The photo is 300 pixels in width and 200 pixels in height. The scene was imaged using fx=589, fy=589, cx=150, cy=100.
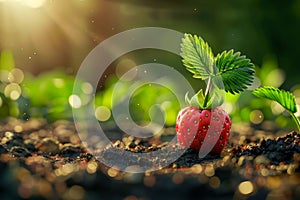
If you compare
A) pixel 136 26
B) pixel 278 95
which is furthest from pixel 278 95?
pixel 136 26

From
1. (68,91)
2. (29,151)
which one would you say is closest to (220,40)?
(68,91)

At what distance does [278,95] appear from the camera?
1.52m

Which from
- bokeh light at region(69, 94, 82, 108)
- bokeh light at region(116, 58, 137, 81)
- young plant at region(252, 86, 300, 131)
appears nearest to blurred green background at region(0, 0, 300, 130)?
bokeh light at region(116, 58, 137, 81)

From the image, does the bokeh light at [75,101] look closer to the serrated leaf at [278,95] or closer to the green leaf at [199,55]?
the green leaf at [199,55]

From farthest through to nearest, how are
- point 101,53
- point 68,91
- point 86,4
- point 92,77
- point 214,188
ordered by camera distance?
1. point 86,4
2. point 101,53
3. point 92,77
4. point 68,91
5. point 214,188

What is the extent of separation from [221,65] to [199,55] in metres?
0.06

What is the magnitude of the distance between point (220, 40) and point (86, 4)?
102 cm

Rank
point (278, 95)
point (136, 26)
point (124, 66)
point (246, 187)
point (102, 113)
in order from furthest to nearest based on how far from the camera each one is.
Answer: point (136, 26), point (124, 66), point (102, 113), point (278, 95), point (246, 187)

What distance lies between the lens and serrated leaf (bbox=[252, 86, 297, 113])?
1.51 metres

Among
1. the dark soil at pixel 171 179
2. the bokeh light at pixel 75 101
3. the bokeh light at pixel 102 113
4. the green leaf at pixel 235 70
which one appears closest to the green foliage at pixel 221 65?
the green leaf at pixel 235 70

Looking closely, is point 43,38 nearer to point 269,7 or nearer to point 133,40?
point 133,40

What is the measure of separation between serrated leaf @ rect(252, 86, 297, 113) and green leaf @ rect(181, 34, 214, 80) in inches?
5.5

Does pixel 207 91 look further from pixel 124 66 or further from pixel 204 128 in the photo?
pixel 124 66

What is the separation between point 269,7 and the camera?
171 inches
